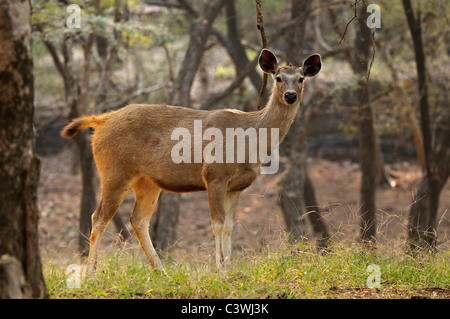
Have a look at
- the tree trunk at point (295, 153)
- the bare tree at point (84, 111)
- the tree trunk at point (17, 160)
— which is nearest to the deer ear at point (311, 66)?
the tree trunk at point (17, 160)

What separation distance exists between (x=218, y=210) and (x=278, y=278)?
3.99 ft

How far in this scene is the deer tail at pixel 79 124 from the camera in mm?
7168

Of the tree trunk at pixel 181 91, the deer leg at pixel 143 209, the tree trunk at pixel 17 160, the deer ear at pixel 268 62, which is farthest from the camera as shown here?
the tree trunk at pixel 181 91

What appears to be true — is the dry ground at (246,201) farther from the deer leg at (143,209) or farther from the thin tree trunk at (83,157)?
the deer leg at (143,209)

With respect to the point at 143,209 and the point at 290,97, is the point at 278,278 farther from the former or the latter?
the point at 143,209

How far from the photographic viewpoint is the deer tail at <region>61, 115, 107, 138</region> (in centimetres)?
717

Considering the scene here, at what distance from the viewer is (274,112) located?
696 centimetres

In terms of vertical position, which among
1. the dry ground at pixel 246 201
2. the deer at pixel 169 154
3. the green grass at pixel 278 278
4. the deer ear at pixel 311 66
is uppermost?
the deer ear at pixel 311 66

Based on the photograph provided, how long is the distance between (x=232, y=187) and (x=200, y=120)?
2.78 feet

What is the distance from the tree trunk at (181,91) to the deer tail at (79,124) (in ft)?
19.4

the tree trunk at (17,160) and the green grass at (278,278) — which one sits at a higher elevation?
the tree trunk at (17,160)

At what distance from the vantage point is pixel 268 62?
7.18m

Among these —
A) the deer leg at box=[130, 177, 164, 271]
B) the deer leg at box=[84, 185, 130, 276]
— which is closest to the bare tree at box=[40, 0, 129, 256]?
the deer leg at box=[130, 177, 164, 271]

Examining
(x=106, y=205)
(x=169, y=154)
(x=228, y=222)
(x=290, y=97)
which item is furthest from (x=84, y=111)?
(x=290, y=97)
